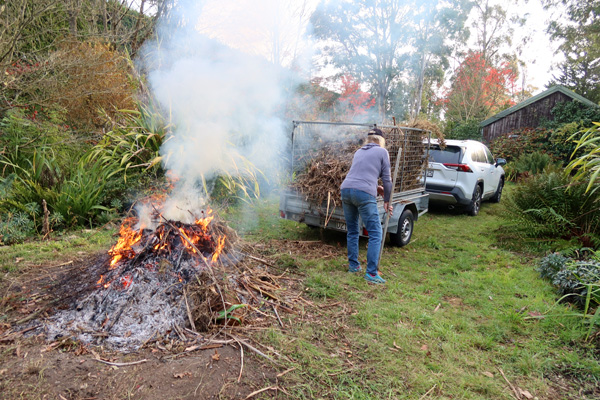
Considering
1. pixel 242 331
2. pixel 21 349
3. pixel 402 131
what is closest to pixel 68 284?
pixel 21 349

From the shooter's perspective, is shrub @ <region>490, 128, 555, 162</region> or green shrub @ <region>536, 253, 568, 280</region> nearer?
green shrub @ <region>536, 253, 568, 280</region>

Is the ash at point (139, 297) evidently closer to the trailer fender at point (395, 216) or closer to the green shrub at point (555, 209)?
the trailer fender at point (395, 216)

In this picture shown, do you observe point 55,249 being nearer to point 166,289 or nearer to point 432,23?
point 166,289

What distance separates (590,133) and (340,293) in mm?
3226

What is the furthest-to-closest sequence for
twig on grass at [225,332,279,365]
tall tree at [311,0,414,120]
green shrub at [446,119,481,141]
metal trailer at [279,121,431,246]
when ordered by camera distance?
green shrub at [446,119,481,141]
tall tree at [311,0,414,120]
metal trailer at [279,121,431,246]
twig on grass at [225,332,279,365]

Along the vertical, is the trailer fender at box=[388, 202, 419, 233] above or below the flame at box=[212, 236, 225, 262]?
above

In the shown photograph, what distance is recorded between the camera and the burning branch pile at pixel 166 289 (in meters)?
2.92

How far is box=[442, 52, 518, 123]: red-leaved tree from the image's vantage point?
80.1 feet

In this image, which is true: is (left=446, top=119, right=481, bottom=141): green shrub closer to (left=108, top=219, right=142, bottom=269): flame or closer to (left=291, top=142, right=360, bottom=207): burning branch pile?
(left=291, top=142, right=360, bottom=207): burning branch pile

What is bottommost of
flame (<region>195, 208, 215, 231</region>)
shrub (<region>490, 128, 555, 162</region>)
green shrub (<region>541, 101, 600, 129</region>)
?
flame (<region>195, 208, 215, 231</region>)

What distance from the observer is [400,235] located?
5.94 metres

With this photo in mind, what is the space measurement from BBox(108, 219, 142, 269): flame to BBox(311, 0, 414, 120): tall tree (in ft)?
18.2

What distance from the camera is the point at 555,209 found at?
5.80m

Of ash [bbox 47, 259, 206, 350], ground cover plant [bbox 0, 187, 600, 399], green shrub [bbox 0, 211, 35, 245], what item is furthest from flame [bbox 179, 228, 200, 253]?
green shrub [bbox 0, 211, 35, 245]
